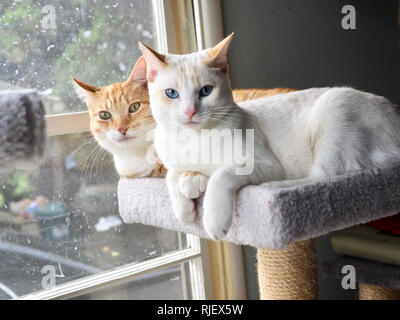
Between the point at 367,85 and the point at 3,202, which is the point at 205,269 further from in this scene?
the point at 367,85

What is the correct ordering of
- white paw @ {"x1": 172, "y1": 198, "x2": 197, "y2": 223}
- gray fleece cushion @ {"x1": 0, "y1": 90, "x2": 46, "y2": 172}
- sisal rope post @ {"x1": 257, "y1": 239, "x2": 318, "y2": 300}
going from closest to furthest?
gray fleece cushion @ {"x1": 0, "y1": 90, "x2": 46, "y2": 172} → white paw @ {"x1": 172, "y1": 198, "x2": 197, "y2": 223} → sisal rope post @ {"x1": 257, "y1": 239, "x2": 318, "y2": 300}

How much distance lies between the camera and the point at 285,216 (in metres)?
0.96

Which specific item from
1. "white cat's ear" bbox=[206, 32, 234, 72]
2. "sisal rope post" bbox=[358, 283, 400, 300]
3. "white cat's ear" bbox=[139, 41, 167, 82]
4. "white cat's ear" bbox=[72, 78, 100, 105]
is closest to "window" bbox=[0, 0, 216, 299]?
"white cat's ear" bbox=[72, 78, 100, 105]

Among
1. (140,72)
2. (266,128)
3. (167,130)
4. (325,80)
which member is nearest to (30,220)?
(140,72)

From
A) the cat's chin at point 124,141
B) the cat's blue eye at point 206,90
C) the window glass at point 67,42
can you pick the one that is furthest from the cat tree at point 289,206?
the window glass at point 67,42

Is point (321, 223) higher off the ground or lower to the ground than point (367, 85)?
lower

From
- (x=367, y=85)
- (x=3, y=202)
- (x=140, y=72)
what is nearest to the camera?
(x=140, y=72)

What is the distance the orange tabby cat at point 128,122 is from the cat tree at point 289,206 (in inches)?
1.9

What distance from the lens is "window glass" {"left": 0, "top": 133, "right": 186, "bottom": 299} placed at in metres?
1.67

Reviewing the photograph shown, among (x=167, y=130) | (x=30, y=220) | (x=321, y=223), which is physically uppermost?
(x=167, y=130)

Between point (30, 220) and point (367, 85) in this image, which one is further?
point (367, 85)

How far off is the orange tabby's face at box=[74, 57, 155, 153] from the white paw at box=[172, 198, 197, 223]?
1.05ft

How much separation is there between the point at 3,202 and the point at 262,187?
103 centimetres

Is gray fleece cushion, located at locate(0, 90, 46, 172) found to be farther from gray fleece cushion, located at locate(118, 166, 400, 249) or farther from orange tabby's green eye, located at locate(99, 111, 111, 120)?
orange tabby's green eye, located at locate(99, 111, 111, 120)
